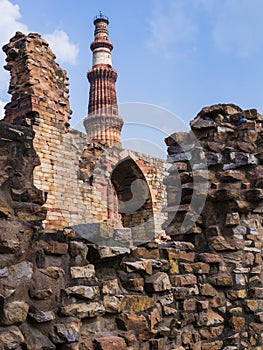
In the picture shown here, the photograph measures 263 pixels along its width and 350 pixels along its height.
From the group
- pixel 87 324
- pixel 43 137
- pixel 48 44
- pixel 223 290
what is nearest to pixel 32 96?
pixel 43 137

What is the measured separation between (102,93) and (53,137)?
13.7m

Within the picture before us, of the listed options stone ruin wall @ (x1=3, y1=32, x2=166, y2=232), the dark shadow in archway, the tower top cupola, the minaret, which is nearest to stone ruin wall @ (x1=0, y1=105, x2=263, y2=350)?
stone ruin wall @ (x1=3, y1=32, x2=166, y2=232)

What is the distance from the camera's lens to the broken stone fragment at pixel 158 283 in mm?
2877

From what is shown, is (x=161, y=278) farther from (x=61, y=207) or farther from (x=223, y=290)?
(x=61, y=207)

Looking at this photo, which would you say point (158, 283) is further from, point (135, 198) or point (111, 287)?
point (135, 198)

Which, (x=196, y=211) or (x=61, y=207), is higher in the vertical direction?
(x=61, y=207)

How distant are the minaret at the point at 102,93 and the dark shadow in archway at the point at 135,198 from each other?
6.35m

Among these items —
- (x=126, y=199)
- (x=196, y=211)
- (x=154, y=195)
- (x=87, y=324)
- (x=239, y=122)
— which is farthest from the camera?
(x=154, y=195)

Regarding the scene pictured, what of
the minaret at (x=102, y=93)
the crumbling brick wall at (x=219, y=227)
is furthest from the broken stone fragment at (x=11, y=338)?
the minaret at (x=102, y=93)

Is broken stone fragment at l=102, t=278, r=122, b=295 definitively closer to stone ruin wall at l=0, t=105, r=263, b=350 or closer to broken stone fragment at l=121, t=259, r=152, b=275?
stone ruin wall at l=0, t=105, r=263, b=350

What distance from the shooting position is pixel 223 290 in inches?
136

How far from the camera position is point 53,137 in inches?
359

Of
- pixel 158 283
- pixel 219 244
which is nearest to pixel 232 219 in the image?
pixel 219 244

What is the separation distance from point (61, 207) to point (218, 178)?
18.3 ft
